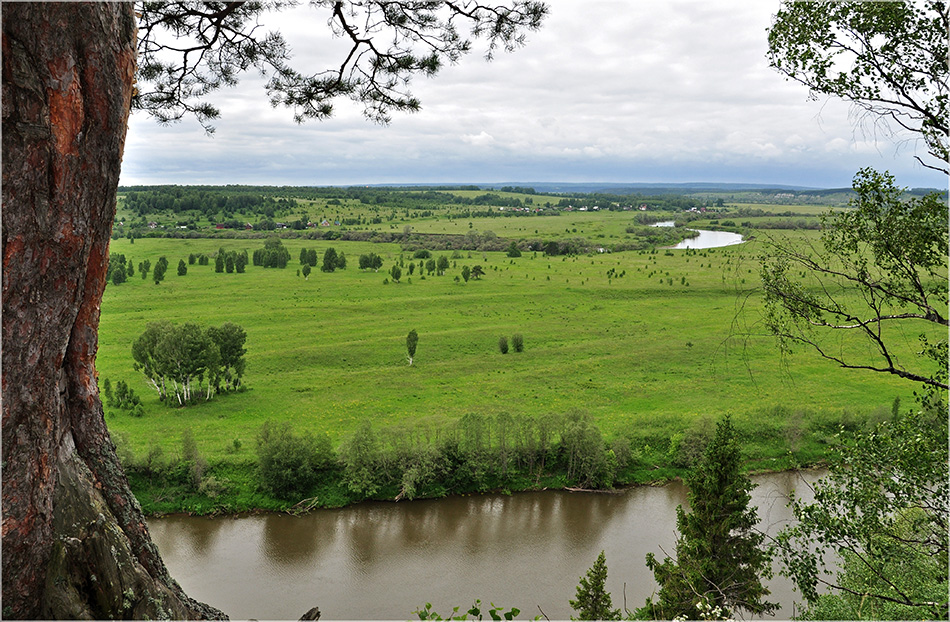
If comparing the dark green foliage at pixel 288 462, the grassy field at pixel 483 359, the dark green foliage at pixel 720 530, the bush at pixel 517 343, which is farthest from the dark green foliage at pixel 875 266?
the bush at pixel 517 343

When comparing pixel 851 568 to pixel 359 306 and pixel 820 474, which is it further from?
pixel 359 306

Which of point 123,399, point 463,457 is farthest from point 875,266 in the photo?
point 123,399

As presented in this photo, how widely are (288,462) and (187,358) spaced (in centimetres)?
1155

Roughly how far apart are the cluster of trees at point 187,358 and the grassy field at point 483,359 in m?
1.21

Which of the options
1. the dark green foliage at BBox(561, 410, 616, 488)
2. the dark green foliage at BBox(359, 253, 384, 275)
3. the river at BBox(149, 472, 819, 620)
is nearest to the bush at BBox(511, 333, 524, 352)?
the dark green foliage at BBox(561, 410, 616, 488)

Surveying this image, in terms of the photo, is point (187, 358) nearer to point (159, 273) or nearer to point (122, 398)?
point (122, 398)

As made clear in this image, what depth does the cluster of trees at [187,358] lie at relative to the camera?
31.5 metres

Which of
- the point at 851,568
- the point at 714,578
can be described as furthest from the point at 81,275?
the point at 714,578

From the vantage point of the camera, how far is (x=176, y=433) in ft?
92.9

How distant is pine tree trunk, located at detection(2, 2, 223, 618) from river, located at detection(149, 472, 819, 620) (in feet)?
46.3

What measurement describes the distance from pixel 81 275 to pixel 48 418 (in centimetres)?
98

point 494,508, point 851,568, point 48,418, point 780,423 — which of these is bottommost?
point 494,508

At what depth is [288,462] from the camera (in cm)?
2378

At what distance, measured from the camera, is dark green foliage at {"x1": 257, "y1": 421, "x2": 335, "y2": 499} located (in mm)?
23672
